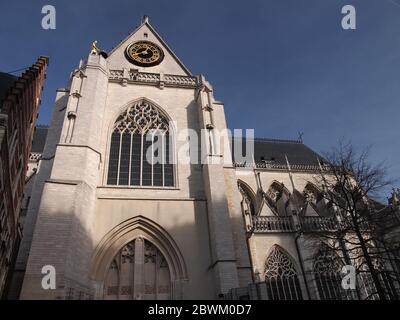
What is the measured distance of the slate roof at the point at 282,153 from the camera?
75.3 feet

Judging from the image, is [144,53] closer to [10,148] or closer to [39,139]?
[39,139]

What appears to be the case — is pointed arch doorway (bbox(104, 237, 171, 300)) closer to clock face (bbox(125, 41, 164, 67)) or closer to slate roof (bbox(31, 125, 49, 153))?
clock face (bbox(125, 41, 164, 67))

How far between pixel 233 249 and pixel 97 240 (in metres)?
4.66

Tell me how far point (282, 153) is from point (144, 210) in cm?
1575

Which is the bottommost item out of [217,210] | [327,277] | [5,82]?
[327,277]

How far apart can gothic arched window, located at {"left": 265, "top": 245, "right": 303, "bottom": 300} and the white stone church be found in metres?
0.04

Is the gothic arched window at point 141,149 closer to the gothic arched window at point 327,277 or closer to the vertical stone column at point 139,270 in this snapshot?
the vertical stone column at point 139,270

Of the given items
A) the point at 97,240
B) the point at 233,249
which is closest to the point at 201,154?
the point at 233,249

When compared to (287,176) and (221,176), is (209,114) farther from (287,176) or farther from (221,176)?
(287,176)

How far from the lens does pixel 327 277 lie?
45.1ft

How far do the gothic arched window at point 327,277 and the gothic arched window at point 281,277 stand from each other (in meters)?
1.09

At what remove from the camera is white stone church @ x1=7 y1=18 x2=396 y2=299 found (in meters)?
9.58

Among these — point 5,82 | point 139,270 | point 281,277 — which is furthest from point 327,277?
point 5,82

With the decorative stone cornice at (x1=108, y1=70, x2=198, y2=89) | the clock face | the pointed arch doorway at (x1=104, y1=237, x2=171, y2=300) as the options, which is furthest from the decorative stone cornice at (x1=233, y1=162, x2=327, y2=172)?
the pointed arch doorway at (x1=104, y1=237, x2=171, y2=300)
